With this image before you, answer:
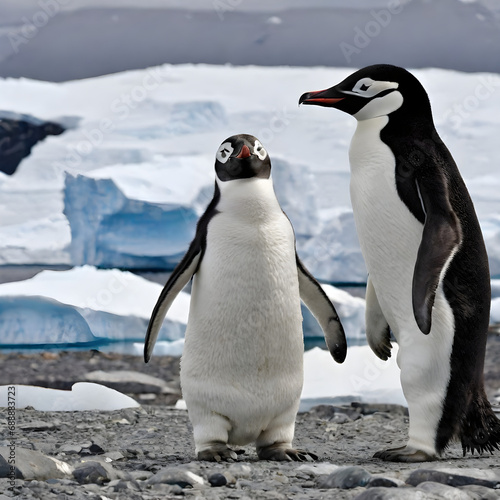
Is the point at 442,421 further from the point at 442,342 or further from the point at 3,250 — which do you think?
the point at 3,250

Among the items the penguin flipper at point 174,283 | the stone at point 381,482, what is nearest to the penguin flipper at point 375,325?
the penguin flipper at point 174,283

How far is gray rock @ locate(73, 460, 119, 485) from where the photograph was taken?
6.82 feet

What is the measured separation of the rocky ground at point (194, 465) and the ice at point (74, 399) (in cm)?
35

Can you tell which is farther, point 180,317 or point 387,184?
point 180,317

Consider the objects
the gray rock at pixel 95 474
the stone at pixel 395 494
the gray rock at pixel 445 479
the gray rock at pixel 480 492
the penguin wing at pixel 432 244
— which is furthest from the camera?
the penguin wing at pixel 432 244

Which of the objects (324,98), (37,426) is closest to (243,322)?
(324,98)

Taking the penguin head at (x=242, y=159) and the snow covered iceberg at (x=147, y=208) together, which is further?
the snow covered iceberg at (x=147, y=208)

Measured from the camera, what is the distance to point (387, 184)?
249 cm

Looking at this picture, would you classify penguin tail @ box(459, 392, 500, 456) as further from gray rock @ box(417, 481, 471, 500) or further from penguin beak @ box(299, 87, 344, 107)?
penguin beak @ box(299, 87, 344, 107)

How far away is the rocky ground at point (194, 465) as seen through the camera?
1.88 meters

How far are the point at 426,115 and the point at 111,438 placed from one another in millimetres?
1668

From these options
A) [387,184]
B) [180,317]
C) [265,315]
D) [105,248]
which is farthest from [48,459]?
[105,248]

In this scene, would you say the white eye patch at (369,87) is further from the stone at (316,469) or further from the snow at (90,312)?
the snow at (90,312)

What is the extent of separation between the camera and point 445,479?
1.97 meters
